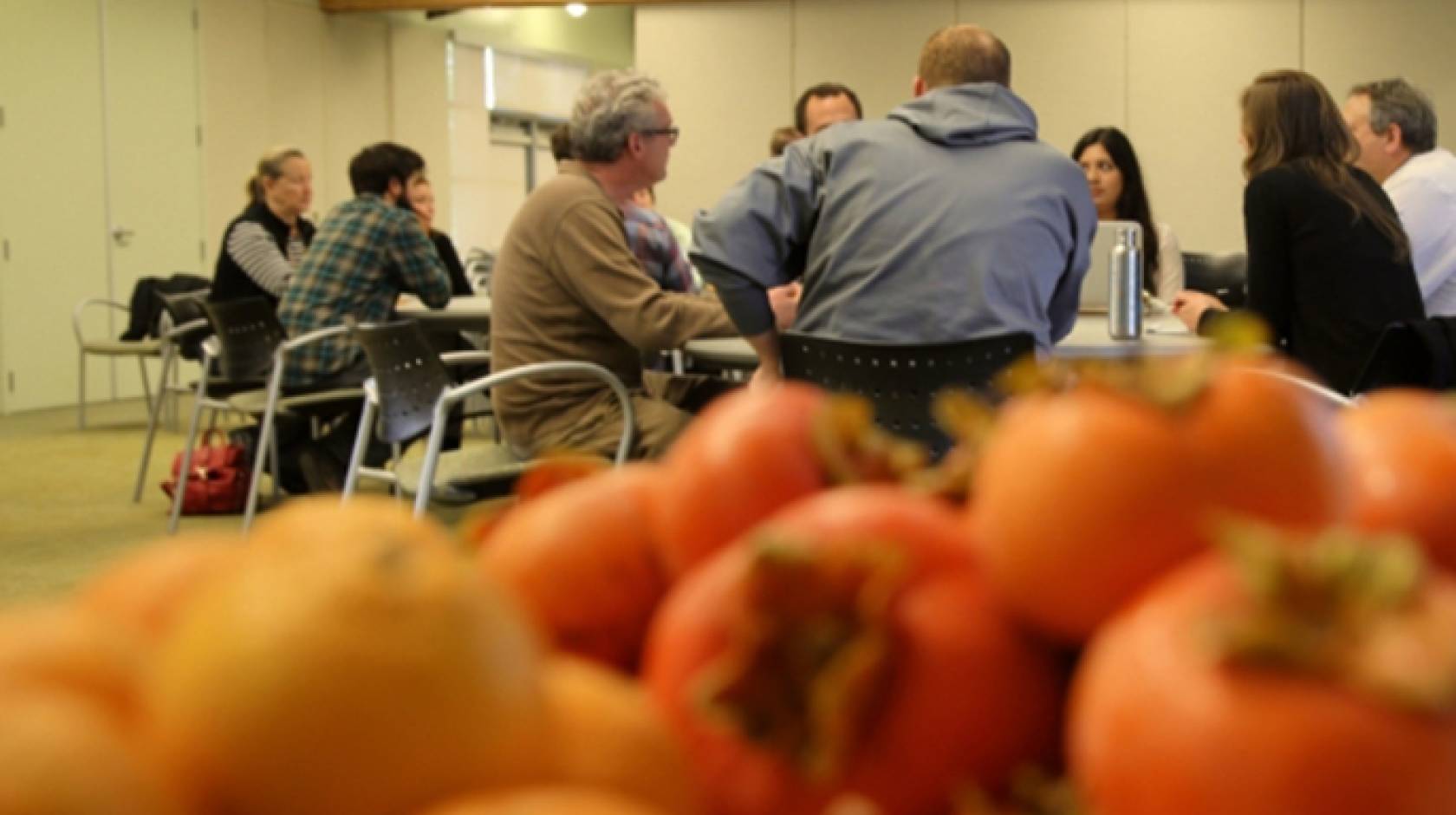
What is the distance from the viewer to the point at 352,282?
5.09 m

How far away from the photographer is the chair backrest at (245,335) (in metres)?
5.35

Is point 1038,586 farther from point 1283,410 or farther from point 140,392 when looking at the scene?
point 140,392

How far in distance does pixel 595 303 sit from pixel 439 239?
4122 millimetres

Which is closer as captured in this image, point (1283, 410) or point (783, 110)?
point (1283, 410)

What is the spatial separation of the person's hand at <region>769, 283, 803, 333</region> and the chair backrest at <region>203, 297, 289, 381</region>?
2832 millimetres

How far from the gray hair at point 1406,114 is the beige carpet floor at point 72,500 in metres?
2.88

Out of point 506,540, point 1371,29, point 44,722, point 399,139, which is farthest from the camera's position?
point 399,139

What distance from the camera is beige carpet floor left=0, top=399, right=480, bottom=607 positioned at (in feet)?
15.7

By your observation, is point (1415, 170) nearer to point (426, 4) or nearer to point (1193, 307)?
point (1193, 307)

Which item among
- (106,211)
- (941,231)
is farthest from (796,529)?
(106,211)

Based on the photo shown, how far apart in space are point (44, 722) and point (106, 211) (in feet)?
35.6

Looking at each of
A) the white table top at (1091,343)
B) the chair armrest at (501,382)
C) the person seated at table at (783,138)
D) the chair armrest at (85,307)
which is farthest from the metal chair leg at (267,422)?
the chair armrest at (85,307)

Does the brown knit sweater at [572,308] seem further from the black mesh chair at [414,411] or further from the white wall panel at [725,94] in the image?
the white wall panel at [725,94]

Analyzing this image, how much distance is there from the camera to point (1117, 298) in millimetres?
3350
